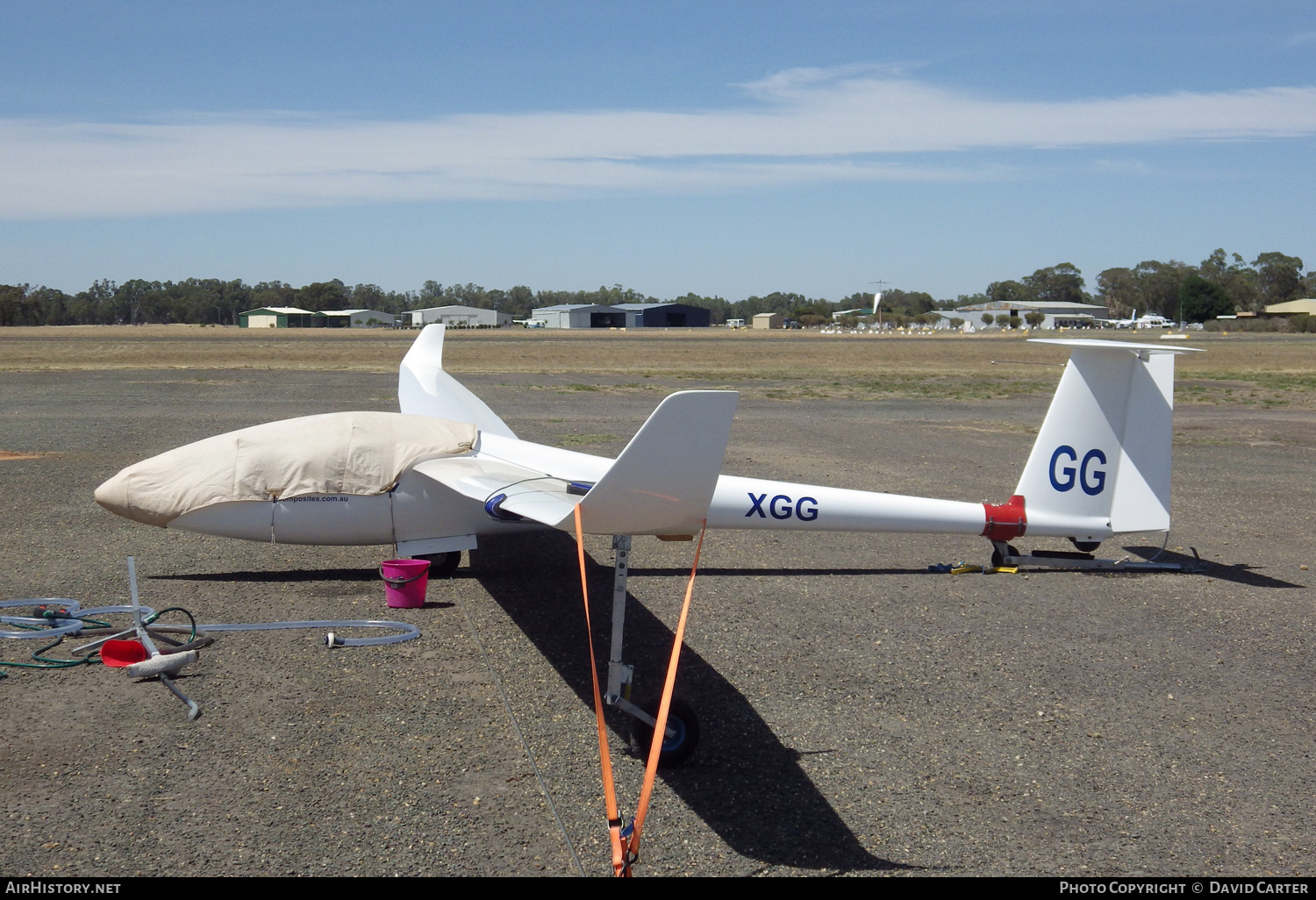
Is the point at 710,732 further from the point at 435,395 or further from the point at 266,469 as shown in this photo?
the point at 435,395

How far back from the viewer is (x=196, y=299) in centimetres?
18438

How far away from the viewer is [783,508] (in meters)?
8.34

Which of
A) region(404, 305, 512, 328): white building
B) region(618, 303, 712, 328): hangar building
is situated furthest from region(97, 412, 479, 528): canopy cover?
region(404, 305, 512, 328): white building

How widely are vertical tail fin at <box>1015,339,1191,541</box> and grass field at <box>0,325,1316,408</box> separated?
19532 mm

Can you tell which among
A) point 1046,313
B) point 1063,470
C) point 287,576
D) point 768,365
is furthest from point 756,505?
point 1046,313

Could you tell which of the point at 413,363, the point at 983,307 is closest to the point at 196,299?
the point at 983,307

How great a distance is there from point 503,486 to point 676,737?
270 cm

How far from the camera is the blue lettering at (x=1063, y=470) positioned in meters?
9.10

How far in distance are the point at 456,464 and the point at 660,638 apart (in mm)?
2404

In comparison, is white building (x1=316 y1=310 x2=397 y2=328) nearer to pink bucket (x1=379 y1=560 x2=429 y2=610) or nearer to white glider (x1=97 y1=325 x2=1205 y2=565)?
white glider (x1=97 y1=325 x2=1205 y2=565)

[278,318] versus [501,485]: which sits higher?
[278,318]

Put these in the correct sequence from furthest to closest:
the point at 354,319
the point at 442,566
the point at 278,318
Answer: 1. the point at 354,319
2. the point at 278,318
3. the point at 442,566

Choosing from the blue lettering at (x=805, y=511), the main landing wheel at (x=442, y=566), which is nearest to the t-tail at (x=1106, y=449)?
the blue lettering at (x=805, y=511)

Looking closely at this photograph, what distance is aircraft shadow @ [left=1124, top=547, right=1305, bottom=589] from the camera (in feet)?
30.1
